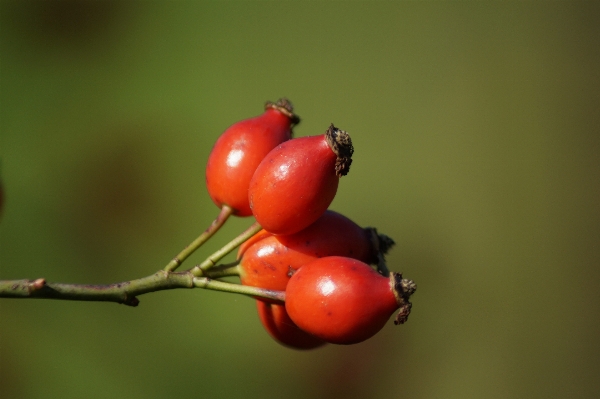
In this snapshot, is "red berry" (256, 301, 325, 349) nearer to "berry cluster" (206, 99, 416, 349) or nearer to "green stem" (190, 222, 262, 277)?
"berry cluster" (206, 99, 416, 349)

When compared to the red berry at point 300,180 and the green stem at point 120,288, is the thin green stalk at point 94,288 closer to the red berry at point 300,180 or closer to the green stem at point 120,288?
the green stem at point 120,288

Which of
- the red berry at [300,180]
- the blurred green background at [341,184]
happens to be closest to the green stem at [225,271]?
the red berry at [300,180]

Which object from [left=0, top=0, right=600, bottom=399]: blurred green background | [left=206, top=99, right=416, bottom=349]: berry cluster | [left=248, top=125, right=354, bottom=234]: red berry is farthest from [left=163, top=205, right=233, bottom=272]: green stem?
[left=0, top=0, right=600, bottom=399]: blurred green background

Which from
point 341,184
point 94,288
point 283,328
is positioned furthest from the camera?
point 341,184

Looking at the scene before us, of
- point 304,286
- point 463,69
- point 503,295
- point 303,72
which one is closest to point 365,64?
point 303,72

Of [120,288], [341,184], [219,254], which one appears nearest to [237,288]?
[219,254]

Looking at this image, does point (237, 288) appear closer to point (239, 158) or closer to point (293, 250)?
point (293, 250)

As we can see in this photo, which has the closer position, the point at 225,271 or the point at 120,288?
the point at 120,288
